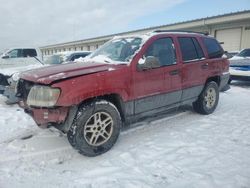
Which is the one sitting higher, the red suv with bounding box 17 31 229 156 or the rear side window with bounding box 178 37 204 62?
the rear side window with bounding box 178 37 204 62

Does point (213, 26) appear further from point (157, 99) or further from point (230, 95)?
point (157, 99)

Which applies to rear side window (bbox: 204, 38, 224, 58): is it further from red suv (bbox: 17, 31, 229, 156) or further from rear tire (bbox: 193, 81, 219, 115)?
rear tire (bbox: 193, 81, 219, 115)

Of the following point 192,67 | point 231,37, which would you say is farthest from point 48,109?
point 231,37

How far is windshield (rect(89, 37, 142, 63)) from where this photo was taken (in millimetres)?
4489

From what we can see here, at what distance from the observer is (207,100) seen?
603cm

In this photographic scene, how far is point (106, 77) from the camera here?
3875 mm

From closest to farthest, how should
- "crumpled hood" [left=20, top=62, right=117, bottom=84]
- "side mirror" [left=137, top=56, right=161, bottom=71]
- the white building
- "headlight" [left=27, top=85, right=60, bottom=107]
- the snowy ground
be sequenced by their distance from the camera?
the snowy ground → "headlight" [left=27, top=85, right=60, bottom=107] → "crumpled hood" [left=20, top=62, right=117, bottom=84] → "side mirror" [left=137, top=56, right=161, bottom=71] → the white building

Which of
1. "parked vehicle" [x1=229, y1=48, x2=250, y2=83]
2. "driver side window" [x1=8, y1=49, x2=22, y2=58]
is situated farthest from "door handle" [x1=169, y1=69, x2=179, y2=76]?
"driver side window" [x1=8, y1=49, x2=22, y2=58]

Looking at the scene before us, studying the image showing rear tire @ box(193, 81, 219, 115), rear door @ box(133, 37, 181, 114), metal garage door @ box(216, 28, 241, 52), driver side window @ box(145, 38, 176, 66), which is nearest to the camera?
rear door @ box(133, 37, 181, 114)

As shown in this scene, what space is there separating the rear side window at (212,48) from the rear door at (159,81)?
1392 mm

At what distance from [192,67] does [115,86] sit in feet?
6.89

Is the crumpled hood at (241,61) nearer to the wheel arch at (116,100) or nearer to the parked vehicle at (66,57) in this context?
the parked vehicle at (66,57)

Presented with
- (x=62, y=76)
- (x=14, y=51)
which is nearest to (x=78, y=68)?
(x=62, y=76)

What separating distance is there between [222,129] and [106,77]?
260 cm
